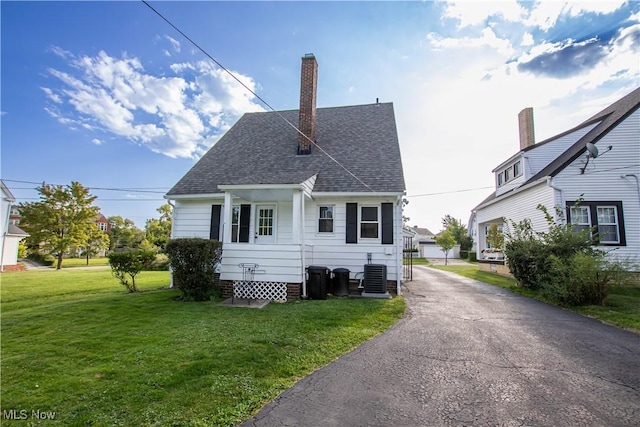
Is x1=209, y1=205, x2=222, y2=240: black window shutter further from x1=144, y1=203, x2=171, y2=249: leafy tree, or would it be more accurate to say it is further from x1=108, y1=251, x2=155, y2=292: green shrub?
x1=144, y1=203, x2=171, y2=249: leafy tree

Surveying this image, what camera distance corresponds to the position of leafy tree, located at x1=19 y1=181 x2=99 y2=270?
25.8 meters

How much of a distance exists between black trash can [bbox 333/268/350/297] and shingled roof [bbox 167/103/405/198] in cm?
279

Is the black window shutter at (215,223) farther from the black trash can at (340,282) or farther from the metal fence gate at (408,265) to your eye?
the metal fence gate at (408,265)

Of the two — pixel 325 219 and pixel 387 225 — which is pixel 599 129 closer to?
pixel 387 225

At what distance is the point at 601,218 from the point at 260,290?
1377 centimetres

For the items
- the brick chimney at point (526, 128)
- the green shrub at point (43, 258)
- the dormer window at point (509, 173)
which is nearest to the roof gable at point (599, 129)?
the dormer window at point (509, 173)

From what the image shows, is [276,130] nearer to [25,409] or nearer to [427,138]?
[427,138]

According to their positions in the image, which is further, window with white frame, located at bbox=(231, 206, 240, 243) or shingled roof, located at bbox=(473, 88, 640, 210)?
shingled roof, located at bbox=(473, 88, 640, 210)

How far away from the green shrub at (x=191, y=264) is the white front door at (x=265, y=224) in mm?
2566

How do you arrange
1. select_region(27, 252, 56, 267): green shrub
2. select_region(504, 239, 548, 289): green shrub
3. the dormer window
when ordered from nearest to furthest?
select_region(504, 239, 548, 289): green shrub → the dormer window → select_region(27, 252, 56, 267): green shrub

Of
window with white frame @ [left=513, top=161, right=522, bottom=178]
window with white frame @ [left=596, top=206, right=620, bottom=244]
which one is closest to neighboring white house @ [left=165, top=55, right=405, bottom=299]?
window with white frame @ [left=513, top=161, right=522, bottom=178]

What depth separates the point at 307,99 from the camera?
1217cm

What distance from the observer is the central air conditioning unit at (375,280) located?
9055 mm

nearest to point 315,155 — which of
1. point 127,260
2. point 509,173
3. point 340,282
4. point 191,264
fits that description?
point 340,282
